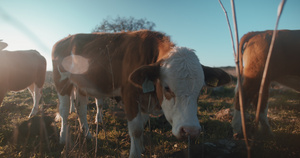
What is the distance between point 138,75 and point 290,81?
10.5ft

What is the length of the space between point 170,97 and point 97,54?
5.90ft

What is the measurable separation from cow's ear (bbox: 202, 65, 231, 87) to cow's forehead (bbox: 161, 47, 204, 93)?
1.11ft

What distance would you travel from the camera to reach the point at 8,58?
5270mm

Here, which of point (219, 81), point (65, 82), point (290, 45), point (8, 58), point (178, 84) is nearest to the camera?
point (178, 84)

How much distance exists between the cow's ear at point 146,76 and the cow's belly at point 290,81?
2643 mm

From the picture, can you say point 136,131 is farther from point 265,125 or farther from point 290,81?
point 290,81

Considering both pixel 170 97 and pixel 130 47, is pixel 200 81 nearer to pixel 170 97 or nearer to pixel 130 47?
pixel 170 97

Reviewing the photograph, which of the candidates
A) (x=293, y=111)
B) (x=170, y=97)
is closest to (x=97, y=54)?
(x=170, y=97)

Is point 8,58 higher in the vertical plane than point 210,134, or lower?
higher

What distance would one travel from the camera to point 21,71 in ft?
18.6

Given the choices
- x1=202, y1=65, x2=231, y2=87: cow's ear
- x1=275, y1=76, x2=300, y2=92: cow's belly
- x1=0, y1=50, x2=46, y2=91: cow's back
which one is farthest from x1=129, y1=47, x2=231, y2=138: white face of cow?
x1=0, y1=50, x2=46, y2=91: cow's back

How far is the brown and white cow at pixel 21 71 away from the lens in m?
4.75

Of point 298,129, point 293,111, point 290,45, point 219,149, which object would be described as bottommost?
point 293,111

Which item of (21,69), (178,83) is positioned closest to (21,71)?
(21,69)
